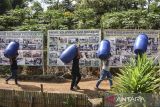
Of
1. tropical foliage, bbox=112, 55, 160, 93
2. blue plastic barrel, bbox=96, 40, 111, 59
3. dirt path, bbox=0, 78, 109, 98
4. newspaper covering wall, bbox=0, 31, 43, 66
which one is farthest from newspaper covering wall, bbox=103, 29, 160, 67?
tropical foliage, bbox=112, 55, 160, 93

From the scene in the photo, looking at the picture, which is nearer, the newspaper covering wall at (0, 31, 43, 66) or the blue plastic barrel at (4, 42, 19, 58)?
the blue plastic barrel at (4, 42, 19, 58)

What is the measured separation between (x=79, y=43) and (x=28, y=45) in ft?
7.01

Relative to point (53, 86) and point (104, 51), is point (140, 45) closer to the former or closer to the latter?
point (104, 51)

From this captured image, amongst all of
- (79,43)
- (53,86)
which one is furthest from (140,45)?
(53,86)

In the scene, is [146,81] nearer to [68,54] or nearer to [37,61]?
[68,54]

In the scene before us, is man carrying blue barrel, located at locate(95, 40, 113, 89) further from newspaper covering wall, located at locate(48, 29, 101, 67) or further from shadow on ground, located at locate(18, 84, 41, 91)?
shadow on ground, located at locate(18, 84, 41, 91)

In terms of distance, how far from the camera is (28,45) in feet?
58.4

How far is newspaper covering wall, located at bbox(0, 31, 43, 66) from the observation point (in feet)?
58.0

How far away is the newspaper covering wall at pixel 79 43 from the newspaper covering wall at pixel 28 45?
52 cm

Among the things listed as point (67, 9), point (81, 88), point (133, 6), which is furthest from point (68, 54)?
point (67, 9)

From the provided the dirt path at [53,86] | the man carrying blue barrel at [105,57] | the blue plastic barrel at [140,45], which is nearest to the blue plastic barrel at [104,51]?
the man carrying blue barrel at [105,57]

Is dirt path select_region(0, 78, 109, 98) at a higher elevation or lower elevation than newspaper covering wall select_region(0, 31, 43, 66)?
lower

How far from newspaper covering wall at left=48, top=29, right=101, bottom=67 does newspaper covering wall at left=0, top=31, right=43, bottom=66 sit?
52 cm

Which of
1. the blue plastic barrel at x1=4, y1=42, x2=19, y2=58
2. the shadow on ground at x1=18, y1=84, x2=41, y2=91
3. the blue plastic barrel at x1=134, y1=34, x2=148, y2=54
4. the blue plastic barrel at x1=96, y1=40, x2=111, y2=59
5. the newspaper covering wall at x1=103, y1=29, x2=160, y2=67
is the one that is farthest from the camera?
the newspaper covering wall at x1=103, y1=29, x2=160, y2=67
